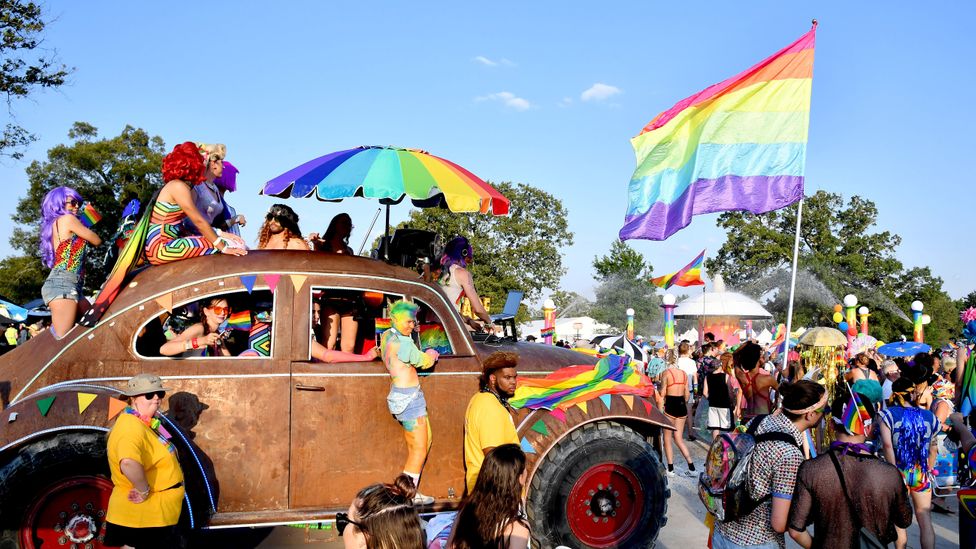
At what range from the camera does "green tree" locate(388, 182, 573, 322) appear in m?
36.1

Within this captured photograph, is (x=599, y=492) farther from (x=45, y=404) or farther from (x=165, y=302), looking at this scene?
(x=45, y=404)

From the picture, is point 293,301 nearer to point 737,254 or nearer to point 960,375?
point 960,375

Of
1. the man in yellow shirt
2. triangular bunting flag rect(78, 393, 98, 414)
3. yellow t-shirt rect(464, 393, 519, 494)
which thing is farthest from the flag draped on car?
triangular bunting flag rect(78, 393, 98, 414)

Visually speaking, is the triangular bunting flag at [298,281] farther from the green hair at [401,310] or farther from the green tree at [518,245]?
the green tree at [518,245]

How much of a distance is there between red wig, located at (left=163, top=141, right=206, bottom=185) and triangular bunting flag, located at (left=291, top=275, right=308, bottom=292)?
115cm

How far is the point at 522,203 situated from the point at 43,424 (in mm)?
35211

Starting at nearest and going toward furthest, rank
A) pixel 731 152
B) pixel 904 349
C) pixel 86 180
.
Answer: pixel 731 152
pixel 904 349
pixel 86 180

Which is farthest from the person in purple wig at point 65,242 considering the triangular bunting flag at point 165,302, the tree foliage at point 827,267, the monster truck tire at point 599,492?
the tree foliage at point 827,267

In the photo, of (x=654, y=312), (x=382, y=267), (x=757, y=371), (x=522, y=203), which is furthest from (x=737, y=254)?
(x=382, y=267)

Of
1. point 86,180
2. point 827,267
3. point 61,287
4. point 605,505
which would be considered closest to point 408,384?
point 605,505

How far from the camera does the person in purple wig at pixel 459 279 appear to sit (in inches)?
259

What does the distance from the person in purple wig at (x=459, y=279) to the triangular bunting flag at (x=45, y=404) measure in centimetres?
308

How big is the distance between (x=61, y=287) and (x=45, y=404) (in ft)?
3.56

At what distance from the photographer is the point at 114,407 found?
4422 mm
